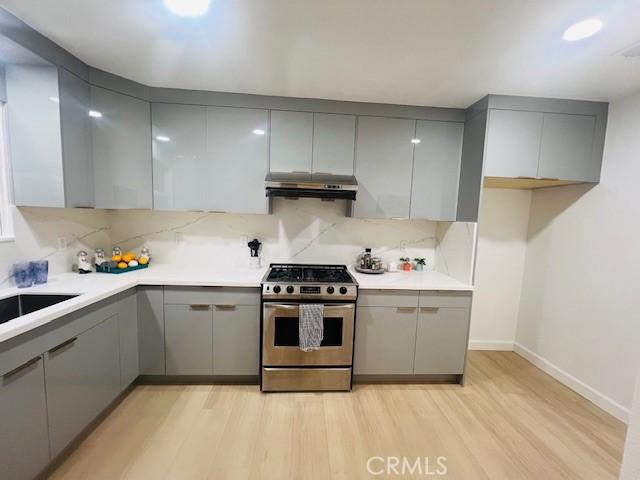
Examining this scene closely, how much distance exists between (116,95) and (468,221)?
10.1 ft

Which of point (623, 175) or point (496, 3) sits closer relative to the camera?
point (496, 3)

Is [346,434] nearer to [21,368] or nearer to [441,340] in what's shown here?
[441,340]

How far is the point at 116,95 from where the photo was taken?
2.12 m

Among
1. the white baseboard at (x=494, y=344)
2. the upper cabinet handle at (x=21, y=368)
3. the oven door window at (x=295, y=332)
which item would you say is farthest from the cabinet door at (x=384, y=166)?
the upper cabinet handle at (x=21, y=368)

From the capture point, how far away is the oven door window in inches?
85.7

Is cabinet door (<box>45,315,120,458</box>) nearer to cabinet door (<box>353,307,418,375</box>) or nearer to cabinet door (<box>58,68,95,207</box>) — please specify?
cabinet door (<box>58,68,95,207</box>)

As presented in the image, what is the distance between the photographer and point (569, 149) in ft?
7.34

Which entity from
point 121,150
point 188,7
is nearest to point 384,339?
point 188,7

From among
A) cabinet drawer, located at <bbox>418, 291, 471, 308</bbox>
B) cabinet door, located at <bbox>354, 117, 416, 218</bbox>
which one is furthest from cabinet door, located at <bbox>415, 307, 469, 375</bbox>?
cabinet door, located at <bbox>354, 117, 416, 218</bbox>

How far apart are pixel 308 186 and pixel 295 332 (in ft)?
3.98

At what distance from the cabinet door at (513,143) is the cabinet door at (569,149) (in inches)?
3.0

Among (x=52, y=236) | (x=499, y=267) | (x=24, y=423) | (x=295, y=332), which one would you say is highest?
(x=52, y=236)

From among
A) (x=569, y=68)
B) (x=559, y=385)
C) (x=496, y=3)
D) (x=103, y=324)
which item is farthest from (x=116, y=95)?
(x=559, y=385)

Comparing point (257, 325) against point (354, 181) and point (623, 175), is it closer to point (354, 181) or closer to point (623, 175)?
point (354, 181)
